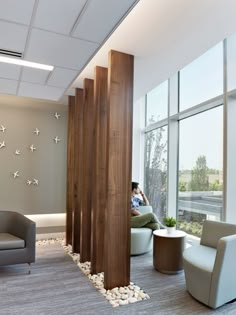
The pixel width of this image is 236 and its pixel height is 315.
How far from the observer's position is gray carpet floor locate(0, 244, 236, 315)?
2.55m

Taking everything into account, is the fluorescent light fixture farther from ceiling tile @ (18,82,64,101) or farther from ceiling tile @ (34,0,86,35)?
ceiling tile @ (34,0,86,35)

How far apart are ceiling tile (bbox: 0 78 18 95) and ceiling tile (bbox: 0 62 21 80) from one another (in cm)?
18

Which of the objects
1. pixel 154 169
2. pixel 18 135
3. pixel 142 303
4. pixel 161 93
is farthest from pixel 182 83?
pixel 142 303

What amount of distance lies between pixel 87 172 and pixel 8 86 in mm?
1802

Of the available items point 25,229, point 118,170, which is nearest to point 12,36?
point 118,170

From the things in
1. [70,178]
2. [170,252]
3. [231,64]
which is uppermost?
[231,64]

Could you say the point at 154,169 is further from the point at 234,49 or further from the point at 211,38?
the point at 211,38

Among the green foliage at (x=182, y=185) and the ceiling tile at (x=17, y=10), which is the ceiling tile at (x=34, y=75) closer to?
the ceiling tile at (x=17, y=10)

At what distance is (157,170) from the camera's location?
582cm

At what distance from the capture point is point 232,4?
2.20 meters

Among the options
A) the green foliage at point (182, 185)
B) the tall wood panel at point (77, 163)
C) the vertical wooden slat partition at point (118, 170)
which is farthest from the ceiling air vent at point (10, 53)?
the green foliage at point (182, 185)

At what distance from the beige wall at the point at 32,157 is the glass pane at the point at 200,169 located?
8.49ft

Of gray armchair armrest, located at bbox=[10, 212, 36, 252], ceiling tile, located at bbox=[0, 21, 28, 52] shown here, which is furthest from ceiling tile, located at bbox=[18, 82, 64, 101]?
gray armchair armrest, located at bbox=[10, 212, 36, 252]

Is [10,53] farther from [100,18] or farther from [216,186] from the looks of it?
[216,186]
